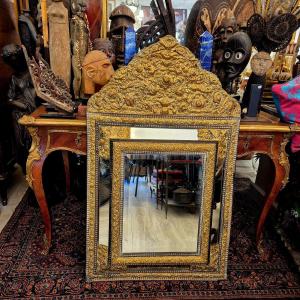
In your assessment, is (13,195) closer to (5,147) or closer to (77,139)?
(5,147)

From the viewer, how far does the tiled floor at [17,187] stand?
2113mm

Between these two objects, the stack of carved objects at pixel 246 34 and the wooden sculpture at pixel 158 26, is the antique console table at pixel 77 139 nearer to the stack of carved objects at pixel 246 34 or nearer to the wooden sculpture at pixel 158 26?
the stack of carved objects at pixel 246 34

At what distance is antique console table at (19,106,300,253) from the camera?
4.43 ft

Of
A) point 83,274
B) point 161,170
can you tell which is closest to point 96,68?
point 161,170

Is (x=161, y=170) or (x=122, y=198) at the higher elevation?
(x=161, y=170)

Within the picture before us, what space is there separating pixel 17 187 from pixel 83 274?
1352 millimetres

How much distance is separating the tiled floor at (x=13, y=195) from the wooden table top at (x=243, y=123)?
992 mm

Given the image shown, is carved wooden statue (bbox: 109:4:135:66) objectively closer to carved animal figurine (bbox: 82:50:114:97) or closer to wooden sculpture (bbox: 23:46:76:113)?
carved animal figurine (bbox: 82:50:114:97)

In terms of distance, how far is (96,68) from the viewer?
141cm

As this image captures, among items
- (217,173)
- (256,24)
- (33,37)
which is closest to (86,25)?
(33,37)

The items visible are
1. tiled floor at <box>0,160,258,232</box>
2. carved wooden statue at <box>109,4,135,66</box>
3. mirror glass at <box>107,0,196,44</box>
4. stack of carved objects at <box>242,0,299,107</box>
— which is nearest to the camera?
stack of carved objects at <box>242,0,299,107</box>

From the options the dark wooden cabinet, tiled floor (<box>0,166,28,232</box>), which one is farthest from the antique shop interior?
the dark wooden cabinet

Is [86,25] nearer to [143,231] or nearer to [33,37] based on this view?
[33,37]

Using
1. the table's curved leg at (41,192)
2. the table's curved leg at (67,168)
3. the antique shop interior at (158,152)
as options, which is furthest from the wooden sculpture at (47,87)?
the table's curved leg at (67,168)
